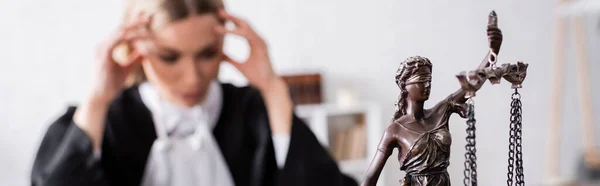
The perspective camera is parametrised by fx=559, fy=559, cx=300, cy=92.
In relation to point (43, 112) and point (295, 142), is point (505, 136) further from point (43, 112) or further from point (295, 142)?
point (43, 112)

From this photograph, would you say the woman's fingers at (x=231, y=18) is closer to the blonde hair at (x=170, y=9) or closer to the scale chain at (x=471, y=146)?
the blonde hair at (x=170, y=9)

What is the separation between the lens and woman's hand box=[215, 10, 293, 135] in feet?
2.87

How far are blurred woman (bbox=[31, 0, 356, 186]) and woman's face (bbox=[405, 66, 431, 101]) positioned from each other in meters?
0.50

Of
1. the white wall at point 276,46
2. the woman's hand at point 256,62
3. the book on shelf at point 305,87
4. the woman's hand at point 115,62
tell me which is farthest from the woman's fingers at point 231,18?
the book on shelf at point 305,87

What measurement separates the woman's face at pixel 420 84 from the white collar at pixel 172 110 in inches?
23.6

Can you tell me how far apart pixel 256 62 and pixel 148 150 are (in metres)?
0.22

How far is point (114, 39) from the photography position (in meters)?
0.84

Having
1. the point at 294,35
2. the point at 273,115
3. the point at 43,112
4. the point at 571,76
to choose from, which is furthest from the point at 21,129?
the point at 571,76

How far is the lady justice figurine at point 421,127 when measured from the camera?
0.33 metres

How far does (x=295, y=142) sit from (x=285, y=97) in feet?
0.25

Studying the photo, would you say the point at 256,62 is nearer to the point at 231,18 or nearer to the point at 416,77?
the point at 231,18

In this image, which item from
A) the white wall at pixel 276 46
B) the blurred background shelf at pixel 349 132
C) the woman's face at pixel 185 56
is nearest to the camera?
the woman's face at pixel 185 56

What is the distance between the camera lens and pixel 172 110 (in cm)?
89

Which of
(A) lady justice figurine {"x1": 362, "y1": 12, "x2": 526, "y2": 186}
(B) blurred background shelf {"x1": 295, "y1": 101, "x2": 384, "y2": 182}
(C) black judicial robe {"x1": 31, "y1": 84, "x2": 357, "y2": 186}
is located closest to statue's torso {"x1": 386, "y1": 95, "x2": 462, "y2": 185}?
(A) lady justice figurine {"x1": 362, "y1": 12, "x2": 526, "y2": 186}
